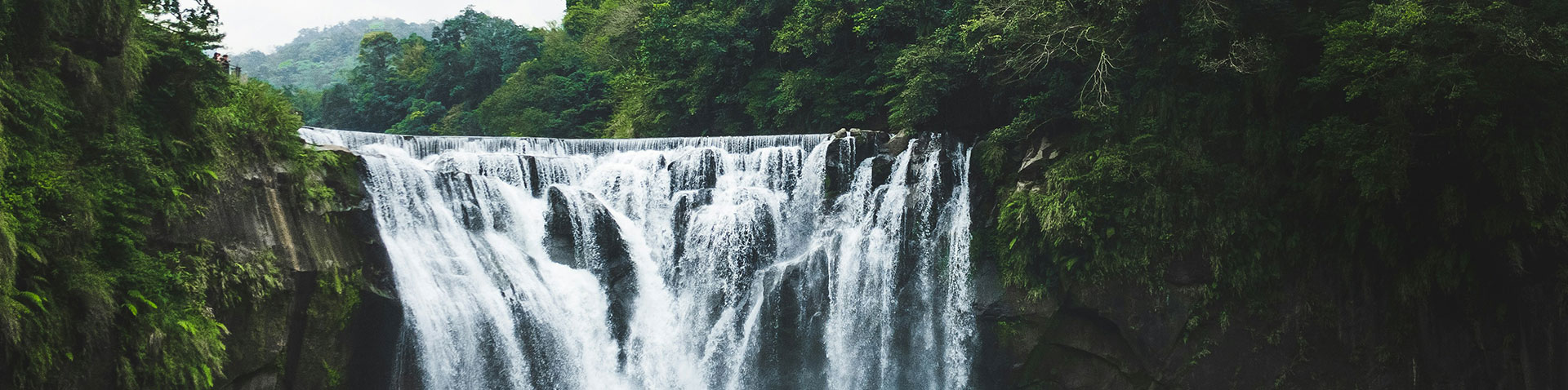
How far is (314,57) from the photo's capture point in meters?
88.5

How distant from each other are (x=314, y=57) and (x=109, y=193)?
88.9 metres

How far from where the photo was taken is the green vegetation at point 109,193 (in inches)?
333

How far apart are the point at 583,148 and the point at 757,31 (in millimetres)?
5733

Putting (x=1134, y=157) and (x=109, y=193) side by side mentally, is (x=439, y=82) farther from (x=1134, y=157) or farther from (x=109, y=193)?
(x=1134, y=157)

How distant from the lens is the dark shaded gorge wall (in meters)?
10.9

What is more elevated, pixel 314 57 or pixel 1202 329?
pixel 314 57

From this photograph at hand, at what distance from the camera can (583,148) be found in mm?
18500

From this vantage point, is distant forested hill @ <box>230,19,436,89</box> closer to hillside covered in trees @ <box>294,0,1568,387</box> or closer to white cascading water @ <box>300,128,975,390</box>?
white cascading water @ <box>300,128,975,390</box>

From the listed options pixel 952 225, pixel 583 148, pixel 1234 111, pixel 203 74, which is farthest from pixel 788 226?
pixel 203 74

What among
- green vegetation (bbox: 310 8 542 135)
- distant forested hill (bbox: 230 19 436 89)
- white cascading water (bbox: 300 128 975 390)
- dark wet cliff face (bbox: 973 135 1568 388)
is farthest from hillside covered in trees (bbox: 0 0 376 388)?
distant forested hill (bbox: 230 19 436 89)

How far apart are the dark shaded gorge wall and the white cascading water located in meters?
0.59

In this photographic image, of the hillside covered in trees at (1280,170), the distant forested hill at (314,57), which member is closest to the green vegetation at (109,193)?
the hillside covered in trees at (1280,170)

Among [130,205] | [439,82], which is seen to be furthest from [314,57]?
[130,205]

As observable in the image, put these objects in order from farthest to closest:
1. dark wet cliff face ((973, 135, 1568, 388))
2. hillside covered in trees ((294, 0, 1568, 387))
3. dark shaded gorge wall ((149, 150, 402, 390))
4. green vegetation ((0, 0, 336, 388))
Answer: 1. dark wet cliff face ((973, 135, 1568, 388))
2. hillside covered in trees ((294, 0, 1568, 387))
3. dark shaded gorge wall ((149, 150, 402, 390))
4. green vegetation ((0, 0, 336, 388))
